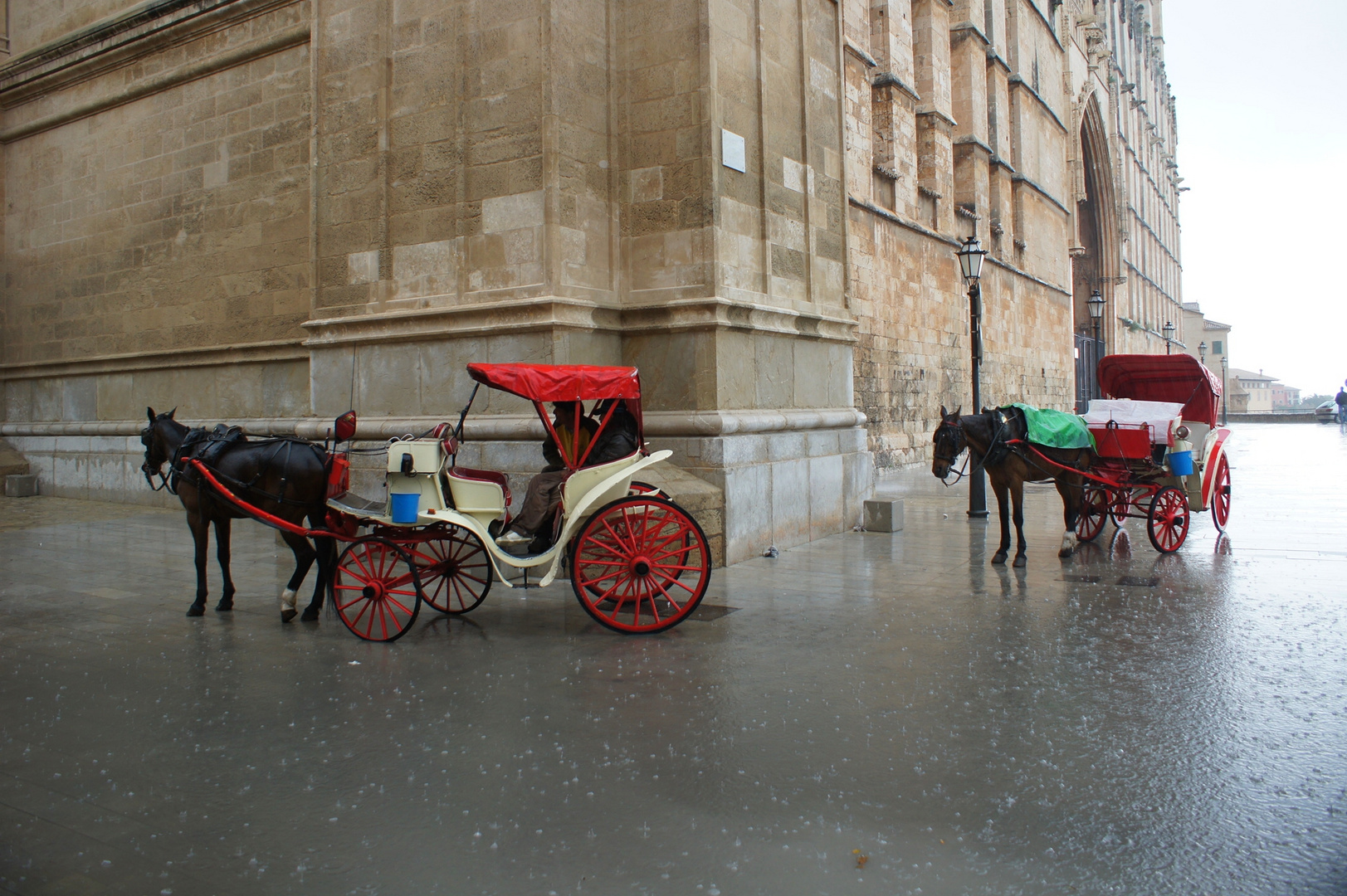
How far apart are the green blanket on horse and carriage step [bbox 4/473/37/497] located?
46.9 ft

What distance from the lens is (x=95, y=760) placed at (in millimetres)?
3668

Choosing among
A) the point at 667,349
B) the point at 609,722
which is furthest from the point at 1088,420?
the point at 609,722

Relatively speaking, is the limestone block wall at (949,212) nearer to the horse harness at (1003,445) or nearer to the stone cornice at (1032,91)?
the stone cornice at (1032,91)

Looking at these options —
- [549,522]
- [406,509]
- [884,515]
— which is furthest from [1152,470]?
[406,509]

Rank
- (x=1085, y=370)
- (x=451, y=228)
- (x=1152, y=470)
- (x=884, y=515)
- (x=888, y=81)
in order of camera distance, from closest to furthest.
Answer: (x=1152, y=470)
(x=451, y=228)
(x=884, y=515)
(x=888, y=81)
(x=1085, y=370)

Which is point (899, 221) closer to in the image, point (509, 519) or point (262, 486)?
point (509, 519)

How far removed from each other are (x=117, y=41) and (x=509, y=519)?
1153cm

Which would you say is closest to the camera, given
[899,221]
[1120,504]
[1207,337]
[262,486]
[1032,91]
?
[262,486]

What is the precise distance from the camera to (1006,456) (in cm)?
805

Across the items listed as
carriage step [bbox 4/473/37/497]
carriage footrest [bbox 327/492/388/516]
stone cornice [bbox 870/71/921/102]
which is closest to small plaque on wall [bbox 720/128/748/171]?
carriage footrest [bbox 327/492/388/516]

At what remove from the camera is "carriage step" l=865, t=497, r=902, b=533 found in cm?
1008

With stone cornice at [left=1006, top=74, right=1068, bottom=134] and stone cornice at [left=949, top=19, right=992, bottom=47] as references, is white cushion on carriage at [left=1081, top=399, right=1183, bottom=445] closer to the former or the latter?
stone cornice at [left=949, top=19, right=992, bottom=47]

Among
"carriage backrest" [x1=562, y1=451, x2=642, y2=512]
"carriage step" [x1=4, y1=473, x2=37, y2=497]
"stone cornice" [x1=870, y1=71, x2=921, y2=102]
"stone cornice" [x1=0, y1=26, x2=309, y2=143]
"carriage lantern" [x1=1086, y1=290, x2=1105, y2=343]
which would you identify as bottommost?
"carriage step" [x1=4, y1=473, x2=37, y2=497]

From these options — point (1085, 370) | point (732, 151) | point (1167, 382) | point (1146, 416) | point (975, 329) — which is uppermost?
point (732, 151)
